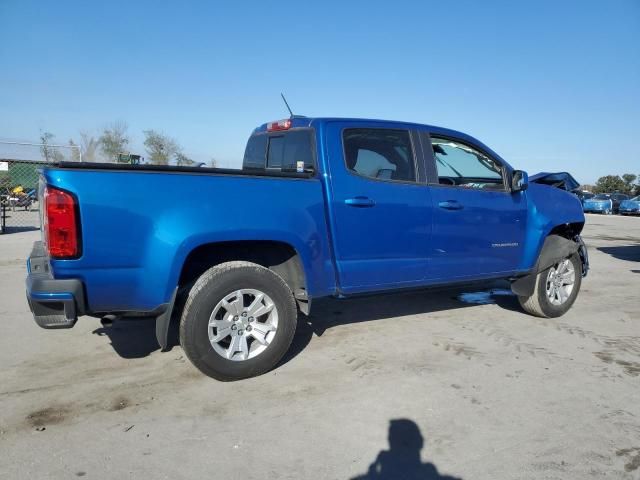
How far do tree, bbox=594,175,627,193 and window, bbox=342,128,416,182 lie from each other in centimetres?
5528

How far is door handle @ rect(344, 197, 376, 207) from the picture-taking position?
149 inches

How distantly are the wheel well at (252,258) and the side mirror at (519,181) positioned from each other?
8.32 feet

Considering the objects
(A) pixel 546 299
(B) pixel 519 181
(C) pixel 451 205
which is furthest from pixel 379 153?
(A) pixel 546 299

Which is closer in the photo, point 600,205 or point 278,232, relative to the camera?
point 278,232

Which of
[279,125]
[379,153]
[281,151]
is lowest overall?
[379,153]

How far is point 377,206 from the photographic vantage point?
12.8 feet

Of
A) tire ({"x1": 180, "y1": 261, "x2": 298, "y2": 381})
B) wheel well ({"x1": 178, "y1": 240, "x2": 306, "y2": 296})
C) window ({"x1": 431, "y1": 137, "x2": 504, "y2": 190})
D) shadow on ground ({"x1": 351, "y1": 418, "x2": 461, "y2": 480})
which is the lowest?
shadow on ground ({"x1": 351, "y1": 418, "x2": 461, "y2": 480})

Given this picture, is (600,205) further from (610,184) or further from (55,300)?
(55,300)

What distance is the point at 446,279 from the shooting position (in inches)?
177

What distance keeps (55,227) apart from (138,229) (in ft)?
1.51

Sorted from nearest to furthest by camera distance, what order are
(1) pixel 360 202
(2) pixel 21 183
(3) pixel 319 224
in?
(3) pixel 319 224 < (1) pixel 360 202 < (2) pixel 21 183

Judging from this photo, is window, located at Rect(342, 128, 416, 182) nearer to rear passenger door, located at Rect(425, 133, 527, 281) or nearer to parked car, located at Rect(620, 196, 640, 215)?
rear passenger door, located at Rect(425, 133, 527, 281)

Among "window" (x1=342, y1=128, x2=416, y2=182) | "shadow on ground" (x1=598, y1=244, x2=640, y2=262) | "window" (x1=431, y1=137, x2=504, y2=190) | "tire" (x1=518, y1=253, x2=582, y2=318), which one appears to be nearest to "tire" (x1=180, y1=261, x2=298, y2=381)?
"window" (x1=342, y1=128, x2=416, y2=182)

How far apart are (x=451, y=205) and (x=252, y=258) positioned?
1879 millimetres
